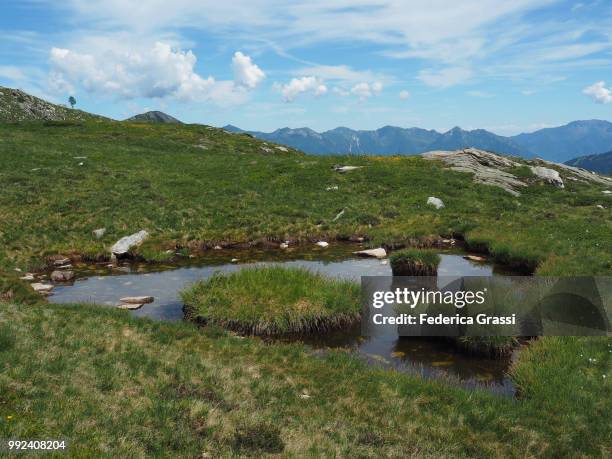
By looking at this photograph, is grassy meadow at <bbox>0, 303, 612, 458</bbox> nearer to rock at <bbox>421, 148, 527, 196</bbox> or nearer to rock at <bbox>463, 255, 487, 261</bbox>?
rock at <bbox>463, 255, 487, 261</bbox>

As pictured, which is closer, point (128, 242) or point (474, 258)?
point (474, 258)

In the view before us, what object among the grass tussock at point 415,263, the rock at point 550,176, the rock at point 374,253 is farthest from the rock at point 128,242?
the rock at point 550,176

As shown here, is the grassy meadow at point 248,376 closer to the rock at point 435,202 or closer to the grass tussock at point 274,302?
the grass tussock at point 274,302

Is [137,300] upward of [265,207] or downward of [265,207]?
downward

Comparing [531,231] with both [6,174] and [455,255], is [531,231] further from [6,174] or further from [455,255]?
[6,174]

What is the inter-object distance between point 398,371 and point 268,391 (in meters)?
4.16

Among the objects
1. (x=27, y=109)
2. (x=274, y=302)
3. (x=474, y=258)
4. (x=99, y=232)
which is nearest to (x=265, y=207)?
(x=99, y=232)

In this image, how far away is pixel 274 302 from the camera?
1672 cm

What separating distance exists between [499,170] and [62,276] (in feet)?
146

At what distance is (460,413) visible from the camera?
10531mm

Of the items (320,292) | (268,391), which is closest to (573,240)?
(320,292)

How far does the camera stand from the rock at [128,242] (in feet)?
81.4

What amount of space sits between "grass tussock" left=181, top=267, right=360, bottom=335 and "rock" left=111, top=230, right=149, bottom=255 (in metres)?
8.46

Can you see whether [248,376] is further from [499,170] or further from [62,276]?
[499,170]
